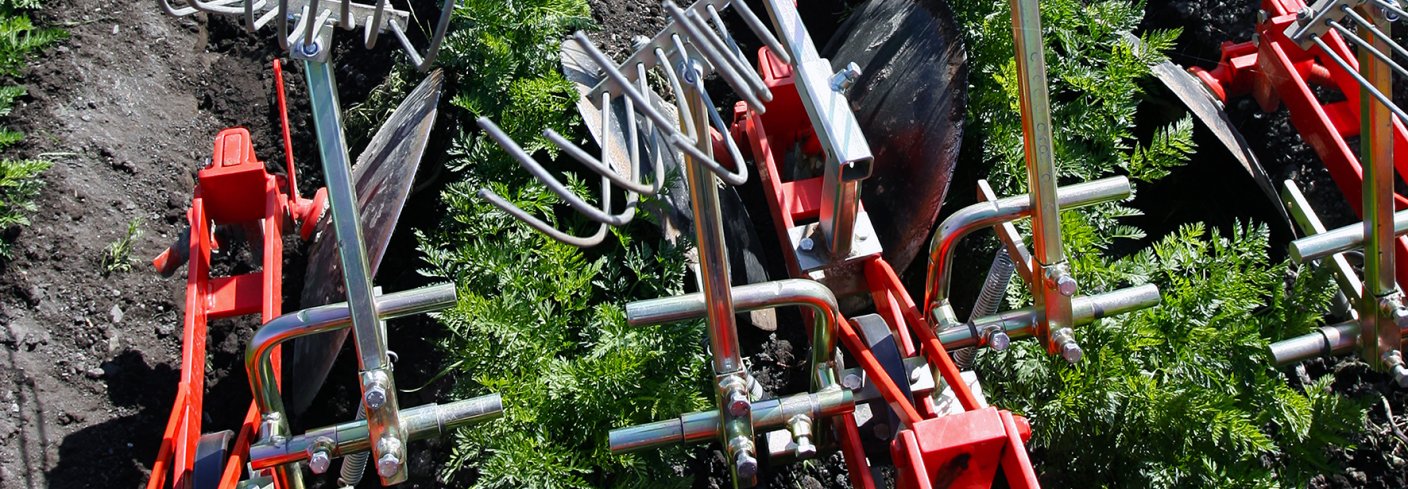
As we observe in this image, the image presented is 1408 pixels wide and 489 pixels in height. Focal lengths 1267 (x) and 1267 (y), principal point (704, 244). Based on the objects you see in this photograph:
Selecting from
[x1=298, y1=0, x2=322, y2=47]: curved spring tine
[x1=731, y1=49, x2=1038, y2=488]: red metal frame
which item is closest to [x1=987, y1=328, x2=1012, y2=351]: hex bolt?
[x1=731, y1=49, x2=1038, y2=488]: red metal frame

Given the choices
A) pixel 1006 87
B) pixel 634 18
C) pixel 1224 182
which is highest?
pixel 634 18

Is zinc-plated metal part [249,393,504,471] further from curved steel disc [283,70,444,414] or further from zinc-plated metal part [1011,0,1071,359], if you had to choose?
zinc-plated metal part [1011,0,1071,359]

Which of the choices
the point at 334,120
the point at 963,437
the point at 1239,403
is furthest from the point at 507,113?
the point at 1239,403

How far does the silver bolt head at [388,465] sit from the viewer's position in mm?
2404

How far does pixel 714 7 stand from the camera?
2.99 m

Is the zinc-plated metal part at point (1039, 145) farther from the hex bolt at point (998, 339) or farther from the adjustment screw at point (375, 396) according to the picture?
the adjustment screw at point (375, 396)

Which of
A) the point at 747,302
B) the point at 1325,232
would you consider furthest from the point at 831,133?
the point at 1325,232

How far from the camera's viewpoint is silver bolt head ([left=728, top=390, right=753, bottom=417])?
2.45m

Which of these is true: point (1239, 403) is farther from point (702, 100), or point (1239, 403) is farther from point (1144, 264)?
point (702, 100)

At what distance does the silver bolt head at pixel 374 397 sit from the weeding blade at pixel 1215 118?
2.52 m

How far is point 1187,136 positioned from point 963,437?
147 cm

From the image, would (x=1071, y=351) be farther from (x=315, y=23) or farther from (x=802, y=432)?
(x=315, y=23)

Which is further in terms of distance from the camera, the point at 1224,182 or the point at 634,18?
the point at 634,18

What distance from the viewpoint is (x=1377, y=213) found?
9.73 ft
